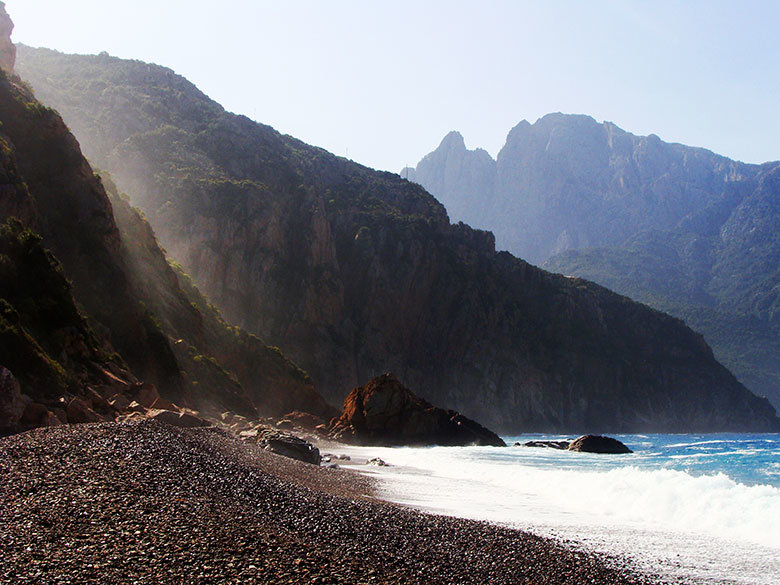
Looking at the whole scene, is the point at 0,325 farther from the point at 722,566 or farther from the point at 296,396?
the point at 296,396

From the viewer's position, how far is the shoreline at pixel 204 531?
7.97 metres

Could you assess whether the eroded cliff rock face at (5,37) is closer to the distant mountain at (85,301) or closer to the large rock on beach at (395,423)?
the distant mountain at (85,301)

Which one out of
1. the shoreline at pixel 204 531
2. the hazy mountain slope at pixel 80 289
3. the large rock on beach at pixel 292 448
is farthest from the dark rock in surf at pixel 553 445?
the shoreline at pixel 204 531

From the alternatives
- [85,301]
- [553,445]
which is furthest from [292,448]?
[553,445]

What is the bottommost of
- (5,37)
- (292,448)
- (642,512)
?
(642,512)

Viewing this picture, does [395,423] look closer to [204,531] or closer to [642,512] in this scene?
[642,512]

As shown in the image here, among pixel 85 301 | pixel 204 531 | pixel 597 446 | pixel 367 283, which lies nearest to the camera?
pixel 204 531

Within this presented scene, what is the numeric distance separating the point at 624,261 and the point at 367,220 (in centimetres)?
10466

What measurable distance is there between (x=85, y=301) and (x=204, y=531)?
108 feet

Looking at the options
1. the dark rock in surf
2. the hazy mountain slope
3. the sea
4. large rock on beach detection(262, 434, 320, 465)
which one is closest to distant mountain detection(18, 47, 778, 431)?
the hazy mountain slope

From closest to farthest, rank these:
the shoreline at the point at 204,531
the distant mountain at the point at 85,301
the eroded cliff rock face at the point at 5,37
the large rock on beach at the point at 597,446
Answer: the shoreline at the point at 204,531
the distant mountain at the point at 85,301
the eroded cliff rock face at the point at 5,37
the large rock on beach at the point at 597,446

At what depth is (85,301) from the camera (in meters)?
38.0

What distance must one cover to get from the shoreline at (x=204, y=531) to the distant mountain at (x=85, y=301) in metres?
5.81

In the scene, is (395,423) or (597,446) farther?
(395,423)
